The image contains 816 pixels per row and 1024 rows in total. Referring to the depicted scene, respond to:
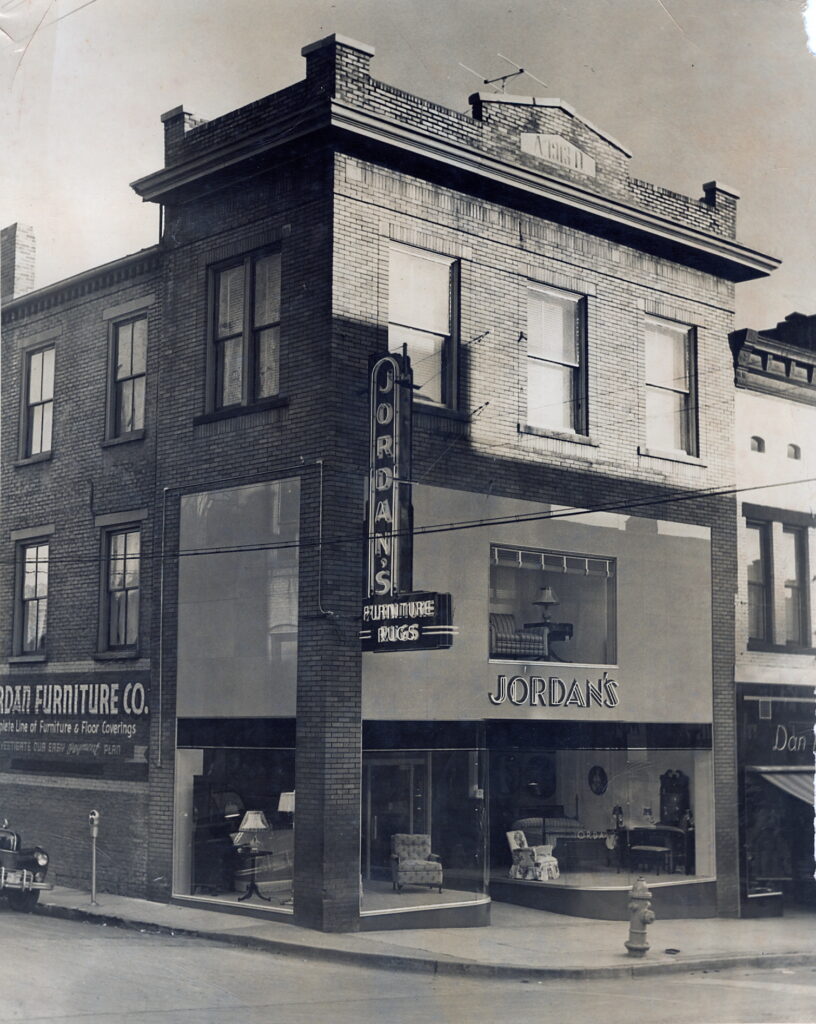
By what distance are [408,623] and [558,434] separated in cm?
352

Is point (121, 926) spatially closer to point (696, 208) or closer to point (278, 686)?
point (278, 686)

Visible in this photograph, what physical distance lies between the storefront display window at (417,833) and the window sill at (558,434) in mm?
4284

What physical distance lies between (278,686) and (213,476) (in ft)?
9.80

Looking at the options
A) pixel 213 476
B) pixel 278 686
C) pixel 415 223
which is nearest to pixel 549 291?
pixel 415 223

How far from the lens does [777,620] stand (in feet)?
53.3

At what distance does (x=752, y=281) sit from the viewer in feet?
55.1

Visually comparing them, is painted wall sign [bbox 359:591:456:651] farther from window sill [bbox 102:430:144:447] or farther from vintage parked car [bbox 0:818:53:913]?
vintage parked car [bbox 0:818:53:913]

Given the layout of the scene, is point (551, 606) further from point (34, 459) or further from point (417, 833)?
point (34, 459)

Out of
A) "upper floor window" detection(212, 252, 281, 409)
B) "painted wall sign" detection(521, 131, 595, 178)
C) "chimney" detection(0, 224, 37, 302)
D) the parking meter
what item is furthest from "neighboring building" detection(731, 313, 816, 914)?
"chimney" detection(0, 224, 37, 302)

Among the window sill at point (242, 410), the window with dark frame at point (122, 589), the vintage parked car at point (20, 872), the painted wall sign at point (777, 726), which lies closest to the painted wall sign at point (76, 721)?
the window with dark frame at point (122, 589)

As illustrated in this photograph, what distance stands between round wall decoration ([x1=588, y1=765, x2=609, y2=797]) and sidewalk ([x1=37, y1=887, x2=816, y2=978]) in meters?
1.64

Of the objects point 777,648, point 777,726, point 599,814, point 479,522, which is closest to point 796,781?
point 777,726

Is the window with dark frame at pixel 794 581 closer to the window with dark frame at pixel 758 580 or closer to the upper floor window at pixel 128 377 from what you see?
the window with dark frame at pixel 758 580

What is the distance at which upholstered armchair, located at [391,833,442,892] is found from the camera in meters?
17.0
